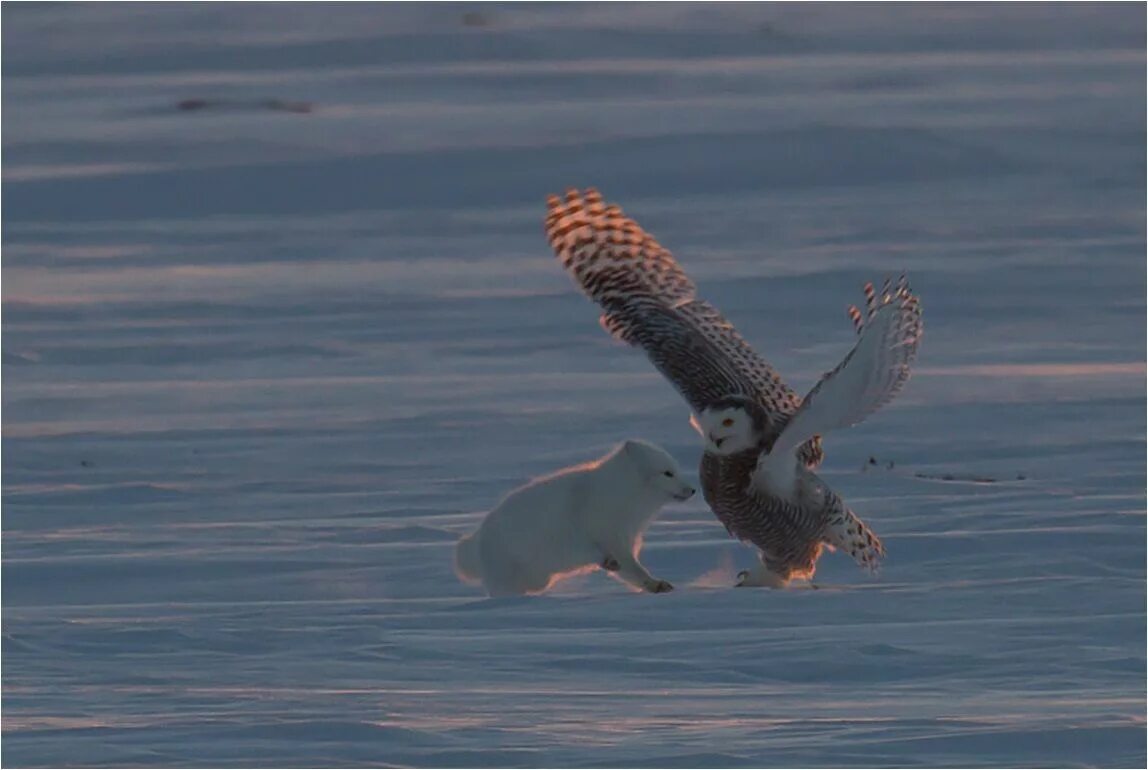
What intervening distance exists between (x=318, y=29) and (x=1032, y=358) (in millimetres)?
7265

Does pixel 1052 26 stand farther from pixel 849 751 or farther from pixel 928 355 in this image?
→ pixel 849 751

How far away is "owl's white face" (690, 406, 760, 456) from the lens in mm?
6188

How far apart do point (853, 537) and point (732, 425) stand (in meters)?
0.38

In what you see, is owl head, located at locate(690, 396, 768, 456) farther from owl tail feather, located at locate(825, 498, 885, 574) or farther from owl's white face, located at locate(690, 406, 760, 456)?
owl tail feather, located at locate(825, 498, 885, 574)

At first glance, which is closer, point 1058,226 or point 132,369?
point 132,369

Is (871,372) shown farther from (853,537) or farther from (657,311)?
(657,311)

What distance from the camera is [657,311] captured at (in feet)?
22.3

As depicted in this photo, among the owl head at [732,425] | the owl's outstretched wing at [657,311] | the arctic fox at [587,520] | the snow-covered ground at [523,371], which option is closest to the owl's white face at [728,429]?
the owl head at [732,425]

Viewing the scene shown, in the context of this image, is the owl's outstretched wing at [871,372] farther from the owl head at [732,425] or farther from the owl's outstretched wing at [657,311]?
the owl's outstretched wing at [657,311]

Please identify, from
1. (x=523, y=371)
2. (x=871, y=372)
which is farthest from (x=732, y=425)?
(x=523, y=371)

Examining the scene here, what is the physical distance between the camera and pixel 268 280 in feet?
34.4

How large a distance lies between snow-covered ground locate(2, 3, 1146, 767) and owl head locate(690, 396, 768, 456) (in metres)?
0.36

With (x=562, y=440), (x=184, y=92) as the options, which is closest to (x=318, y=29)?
(x=184, y=92)

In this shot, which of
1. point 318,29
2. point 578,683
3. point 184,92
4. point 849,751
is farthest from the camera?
point 318,29
